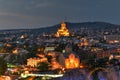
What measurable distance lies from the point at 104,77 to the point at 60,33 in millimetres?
66415

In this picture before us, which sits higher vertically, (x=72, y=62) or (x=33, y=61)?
(x=33, y=61)

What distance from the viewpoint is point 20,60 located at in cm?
5588

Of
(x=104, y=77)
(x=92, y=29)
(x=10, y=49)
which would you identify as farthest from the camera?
(x=92, y=29)

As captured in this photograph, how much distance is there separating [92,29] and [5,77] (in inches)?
3898

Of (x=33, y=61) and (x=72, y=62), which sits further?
(x=33, y=61)

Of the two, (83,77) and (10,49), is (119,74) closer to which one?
(83,77)

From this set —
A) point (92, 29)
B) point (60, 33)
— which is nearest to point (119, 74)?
point (60, 33)

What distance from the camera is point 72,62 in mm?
50844

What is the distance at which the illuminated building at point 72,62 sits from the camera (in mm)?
49731

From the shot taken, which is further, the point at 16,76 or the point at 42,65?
the point at 42,65

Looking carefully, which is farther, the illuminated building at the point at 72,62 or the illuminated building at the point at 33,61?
the illuminated building at the point at 33,61

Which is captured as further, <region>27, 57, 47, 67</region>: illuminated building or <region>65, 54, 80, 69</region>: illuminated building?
<region>27, 57, 47, 67</region>: illuminated building

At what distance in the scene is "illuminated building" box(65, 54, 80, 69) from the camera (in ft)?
163

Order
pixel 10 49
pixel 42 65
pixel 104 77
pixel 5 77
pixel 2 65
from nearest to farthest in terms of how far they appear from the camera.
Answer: pixel 104 77
pixel 5 77
pixel 2 65
pixel 42 65
pixel 10 49
